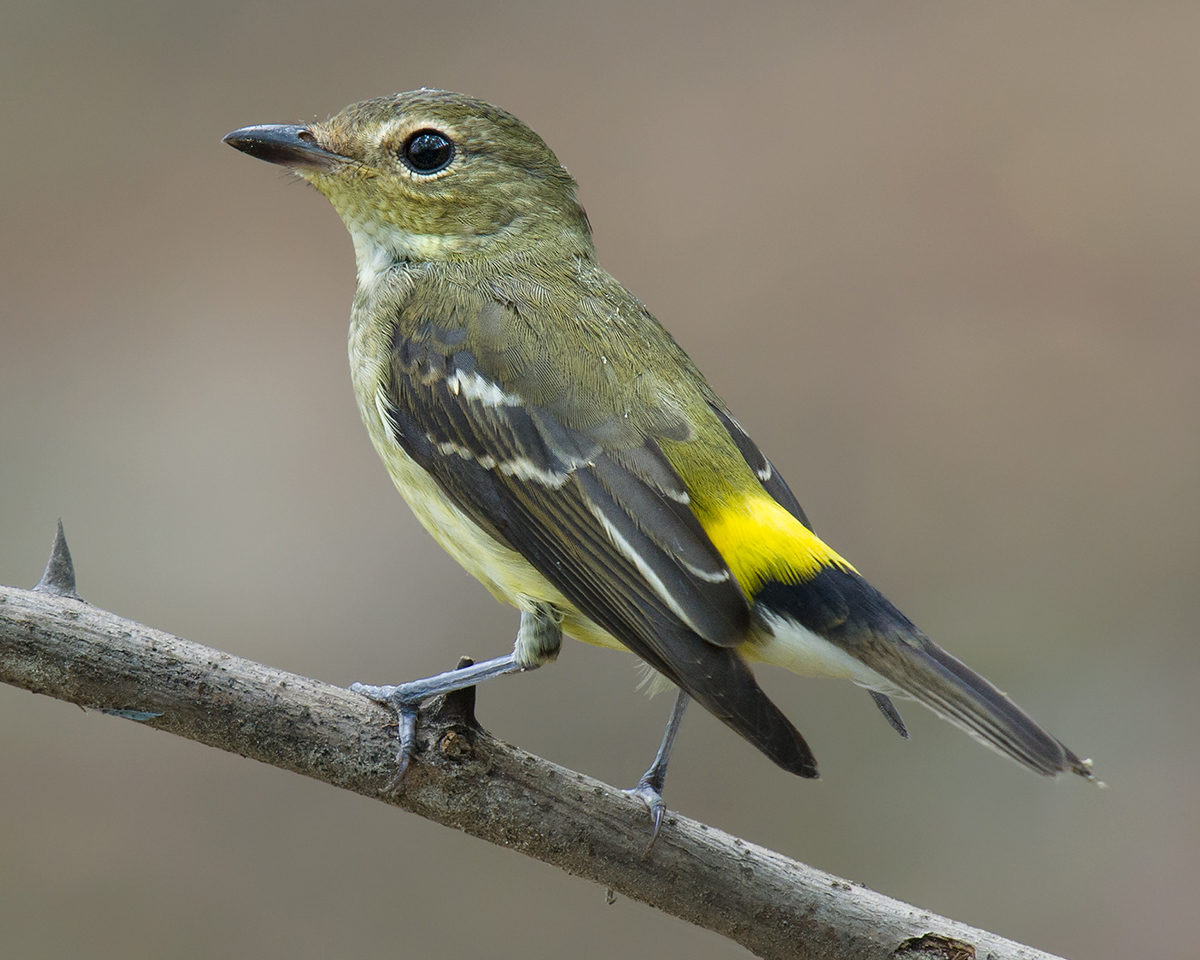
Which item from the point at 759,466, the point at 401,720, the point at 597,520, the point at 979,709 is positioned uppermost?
the point at 759,466

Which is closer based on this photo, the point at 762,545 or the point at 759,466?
the point at 762,545

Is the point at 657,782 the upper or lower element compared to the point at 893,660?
lower

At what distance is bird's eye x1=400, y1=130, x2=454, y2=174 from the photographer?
12.6 ft

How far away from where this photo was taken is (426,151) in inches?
152

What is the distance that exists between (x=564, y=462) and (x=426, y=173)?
1.05 metres

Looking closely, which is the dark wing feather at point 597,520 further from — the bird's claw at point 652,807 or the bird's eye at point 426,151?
the bird's eye at point 426,151

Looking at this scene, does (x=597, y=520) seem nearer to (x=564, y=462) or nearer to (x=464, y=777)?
(x=564, y=462)

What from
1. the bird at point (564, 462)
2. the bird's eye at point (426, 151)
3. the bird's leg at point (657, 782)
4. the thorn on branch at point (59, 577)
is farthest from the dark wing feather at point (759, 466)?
the thorn on branch at point (59, 577)

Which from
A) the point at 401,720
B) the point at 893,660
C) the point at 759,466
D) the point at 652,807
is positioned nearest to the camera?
the point at 401,720

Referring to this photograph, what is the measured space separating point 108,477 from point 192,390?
29.2 inches

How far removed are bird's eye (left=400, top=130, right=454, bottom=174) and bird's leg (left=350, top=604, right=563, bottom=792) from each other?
1.33 metres

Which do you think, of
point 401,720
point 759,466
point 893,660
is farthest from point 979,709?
point 401,720

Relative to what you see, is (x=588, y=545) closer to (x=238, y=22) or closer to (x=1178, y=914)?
(x=1178, y=914)

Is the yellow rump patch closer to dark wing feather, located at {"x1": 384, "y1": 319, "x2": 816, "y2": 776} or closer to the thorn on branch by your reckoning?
dark wing feather, located at {"x1": 384, "y1": 319, "x2": 816, "y2": 776}
